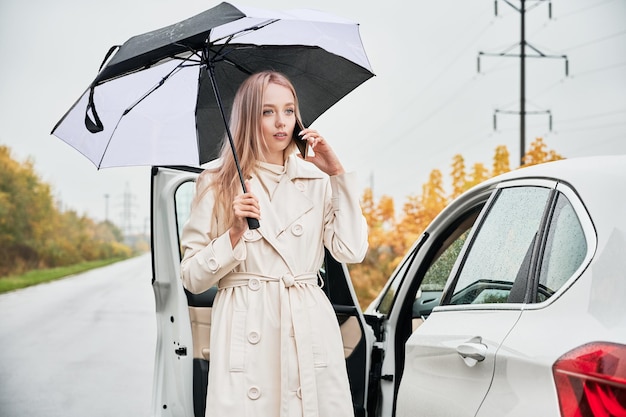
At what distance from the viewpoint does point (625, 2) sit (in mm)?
25906

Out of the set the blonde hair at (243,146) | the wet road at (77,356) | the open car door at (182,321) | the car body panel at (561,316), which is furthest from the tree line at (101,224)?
the car body panel at (561,316)

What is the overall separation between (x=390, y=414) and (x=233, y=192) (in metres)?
1.34

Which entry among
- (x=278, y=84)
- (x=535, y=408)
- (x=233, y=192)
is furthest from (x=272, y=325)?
(x=535, y=408)

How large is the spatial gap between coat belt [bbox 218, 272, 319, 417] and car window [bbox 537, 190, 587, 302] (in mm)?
912

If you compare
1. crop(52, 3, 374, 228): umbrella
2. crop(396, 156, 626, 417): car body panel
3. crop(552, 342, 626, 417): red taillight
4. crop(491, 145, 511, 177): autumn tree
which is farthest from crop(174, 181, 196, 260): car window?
crop(491, 145, 511, 177): autumn tree

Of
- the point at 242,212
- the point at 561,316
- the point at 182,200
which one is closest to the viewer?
the point at 561,316

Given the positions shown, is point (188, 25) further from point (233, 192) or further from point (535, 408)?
point (535, 408)

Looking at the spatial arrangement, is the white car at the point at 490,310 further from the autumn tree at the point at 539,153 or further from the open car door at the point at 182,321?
the autumn tree at the point at 539,153

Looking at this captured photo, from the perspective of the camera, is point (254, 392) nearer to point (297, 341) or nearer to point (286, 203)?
point (297, 341)

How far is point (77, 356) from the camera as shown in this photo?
13.9 metres

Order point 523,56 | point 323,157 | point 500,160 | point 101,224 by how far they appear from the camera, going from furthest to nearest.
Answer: point 101,224, point 523,56, point 500,160, point 323,157

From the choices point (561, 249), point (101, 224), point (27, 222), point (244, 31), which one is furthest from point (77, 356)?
point (101, 224)

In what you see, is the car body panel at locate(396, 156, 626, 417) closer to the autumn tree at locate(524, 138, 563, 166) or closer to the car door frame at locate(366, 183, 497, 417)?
the car door frame at locate(366, 183, 497, 417)

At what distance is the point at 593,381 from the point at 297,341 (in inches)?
49.0
